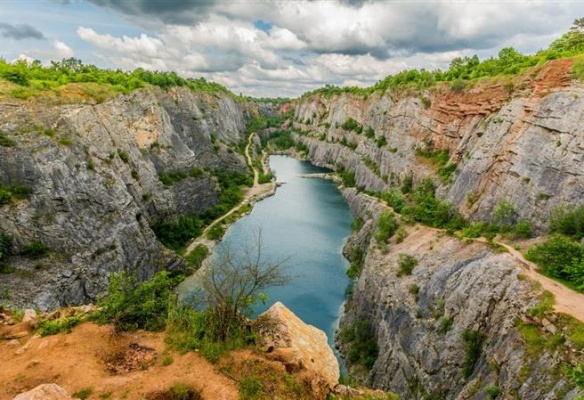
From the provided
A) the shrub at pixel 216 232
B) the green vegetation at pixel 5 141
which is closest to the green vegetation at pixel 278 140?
the shrub at pixel 216 232

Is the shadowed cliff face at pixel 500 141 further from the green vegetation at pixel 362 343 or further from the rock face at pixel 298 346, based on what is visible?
the rock face at pixel 298 346

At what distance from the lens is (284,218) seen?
65188 millimetres

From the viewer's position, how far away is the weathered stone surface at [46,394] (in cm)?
1229

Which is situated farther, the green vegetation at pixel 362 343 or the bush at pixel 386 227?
the bush at pixel 386 227

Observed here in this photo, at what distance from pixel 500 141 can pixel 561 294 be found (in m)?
18.8

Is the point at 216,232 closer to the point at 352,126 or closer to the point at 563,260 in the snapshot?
the point at 563,260

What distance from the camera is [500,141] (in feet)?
112

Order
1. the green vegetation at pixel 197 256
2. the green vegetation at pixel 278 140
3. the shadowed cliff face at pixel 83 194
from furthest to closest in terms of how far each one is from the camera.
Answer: the green vegetation at pixel 278 140 < the green vegetation at pixel 197 256 < the shadowed cliff face at pixel 83 194

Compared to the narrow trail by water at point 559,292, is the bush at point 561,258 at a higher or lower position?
higher

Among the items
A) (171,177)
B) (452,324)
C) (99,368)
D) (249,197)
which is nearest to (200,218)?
(171,177)

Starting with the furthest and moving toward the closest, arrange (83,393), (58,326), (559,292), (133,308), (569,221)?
(569,221) → (559,292) → (133,308) → (58,326) → (83,393)

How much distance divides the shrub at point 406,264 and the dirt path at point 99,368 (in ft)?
60.1

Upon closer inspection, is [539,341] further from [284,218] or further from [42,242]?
[284,218]

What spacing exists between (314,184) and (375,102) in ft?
77.4
